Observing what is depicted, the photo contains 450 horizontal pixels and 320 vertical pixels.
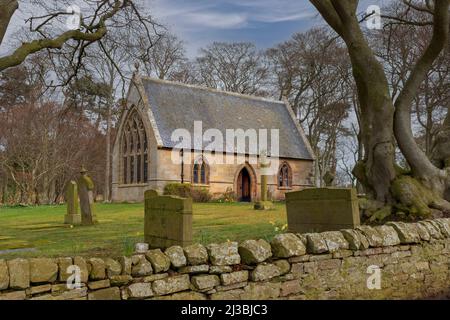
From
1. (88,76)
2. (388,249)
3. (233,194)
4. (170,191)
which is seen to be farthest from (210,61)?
(388,249)

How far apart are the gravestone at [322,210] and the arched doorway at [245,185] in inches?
956

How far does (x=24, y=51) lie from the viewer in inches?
408

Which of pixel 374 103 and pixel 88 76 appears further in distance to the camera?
pixel 88 76

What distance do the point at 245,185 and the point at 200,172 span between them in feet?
17.3

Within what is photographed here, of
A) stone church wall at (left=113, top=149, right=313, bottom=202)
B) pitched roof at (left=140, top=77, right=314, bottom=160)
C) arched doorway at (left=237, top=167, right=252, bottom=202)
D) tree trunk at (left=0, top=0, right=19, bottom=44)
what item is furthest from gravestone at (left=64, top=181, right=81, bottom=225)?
arched doorway at (left=237, top=167, right=252, bottom=202)

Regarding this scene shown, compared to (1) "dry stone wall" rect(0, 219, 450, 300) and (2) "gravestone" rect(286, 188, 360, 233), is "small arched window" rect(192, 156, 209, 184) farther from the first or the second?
(1) "dry stone wall" rect(0, 219, 450, 300)

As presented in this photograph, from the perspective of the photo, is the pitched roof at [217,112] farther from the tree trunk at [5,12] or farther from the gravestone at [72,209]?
the tree trunk at [5,12]

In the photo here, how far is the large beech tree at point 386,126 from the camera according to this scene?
10.3m

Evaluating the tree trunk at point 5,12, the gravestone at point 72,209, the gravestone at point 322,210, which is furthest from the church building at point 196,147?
the gravestone at point 322,210

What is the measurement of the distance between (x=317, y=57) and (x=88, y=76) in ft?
83.8

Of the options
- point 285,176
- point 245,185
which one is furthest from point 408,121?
point 285,176

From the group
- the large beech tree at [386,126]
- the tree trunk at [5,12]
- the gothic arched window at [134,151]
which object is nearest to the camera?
the tree trunk at [5,12]

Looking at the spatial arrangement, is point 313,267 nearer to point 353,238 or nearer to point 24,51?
point 353,238

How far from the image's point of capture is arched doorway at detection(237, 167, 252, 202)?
33691 millimetres
